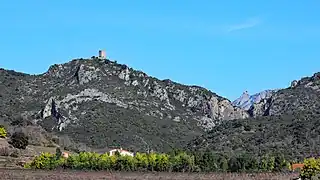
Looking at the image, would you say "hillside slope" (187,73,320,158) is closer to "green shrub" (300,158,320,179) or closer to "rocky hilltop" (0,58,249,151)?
"rocky hilltop" (0,58,249,151)

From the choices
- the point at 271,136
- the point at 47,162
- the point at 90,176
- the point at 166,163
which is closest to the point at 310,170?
the point at 90,176

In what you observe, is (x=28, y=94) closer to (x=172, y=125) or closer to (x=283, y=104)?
(x=172, y=125)

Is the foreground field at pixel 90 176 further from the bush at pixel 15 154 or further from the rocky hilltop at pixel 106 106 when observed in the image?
the rocky hilltop at pixel 106 106

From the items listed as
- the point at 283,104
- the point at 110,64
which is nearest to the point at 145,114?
the point at 110,64

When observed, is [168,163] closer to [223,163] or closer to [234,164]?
[223,163]

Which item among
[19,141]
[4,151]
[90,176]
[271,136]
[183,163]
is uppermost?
[271,136]

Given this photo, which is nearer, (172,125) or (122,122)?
(122,122)

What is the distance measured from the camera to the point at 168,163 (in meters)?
92.2

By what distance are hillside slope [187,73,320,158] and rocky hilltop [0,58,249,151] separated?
23.3 meters

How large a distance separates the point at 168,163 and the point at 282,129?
37.0m

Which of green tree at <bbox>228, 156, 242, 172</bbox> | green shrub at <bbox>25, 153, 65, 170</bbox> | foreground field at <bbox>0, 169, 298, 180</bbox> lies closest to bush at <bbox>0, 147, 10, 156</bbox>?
green shrub at <bbox>25, 153, 65, 170</bbox>

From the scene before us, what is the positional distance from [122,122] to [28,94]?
106ft

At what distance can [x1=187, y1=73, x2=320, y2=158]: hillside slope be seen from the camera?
11094 cm

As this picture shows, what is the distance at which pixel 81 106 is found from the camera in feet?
515
